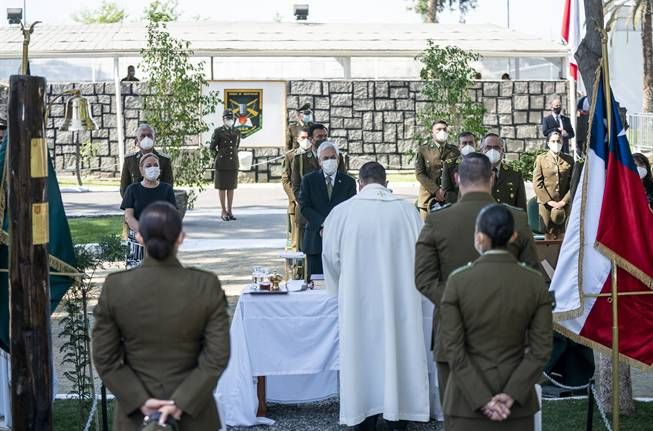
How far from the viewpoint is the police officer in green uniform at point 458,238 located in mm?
6980

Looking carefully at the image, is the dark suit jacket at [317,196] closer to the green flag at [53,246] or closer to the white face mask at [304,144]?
the green flag at [53,246]

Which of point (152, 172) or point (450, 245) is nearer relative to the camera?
point (450, 245)

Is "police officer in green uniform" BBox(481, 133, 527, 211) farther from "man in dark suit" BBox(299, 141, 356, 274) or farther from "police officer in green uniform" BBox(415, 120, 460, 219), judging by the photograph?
"police officer in green uniform" BBox(415, 120, 460, 219)

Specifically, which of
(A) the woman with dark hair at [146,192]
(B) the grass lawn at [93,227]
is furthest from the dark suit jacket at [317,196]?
(B) the grass lawn at [93,227]

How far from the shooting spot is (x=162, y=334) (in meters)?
5.45

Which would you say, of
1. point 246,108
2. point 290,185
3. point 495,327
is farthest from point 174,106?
point 495,327

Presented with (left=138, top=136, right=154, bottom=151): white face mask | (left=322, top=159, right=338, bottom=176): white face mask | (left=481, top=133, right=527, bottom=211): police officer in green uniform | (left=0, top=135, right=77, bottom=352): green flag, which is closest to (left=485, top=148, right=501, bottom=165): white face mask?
(left=481, top=133, right=527, bottom=211): police officer in green uniform

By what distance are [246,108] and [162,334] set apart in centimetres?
2394

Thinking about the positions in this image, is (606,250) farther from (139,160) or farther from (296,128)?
(296,128)

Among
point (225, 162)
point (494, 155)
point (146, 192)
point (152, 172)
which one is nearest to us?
point (152, 172)

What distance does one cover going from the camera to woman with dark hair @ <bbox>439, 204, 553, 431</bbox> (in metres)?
5.74

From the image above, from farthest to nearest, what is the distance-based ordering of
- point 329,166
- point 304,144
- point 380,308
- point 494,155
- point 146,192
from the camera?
point 304,144 → point 494,155 → point 329,166 → point 146,192 → point 380,308

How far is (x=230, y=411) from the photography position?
8.95 metres

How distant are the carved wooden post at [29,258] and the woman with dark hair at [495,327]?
2.76m
